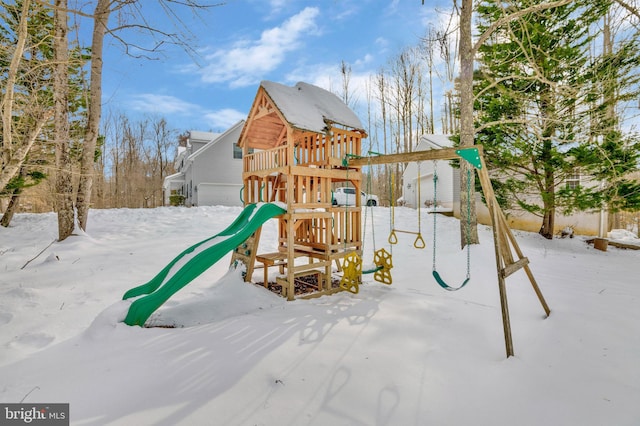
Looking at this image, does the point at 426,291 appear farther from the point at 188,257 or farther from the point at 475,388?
the point at 188,257

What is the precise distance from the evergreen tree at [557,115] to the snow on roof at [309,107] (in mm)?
4735

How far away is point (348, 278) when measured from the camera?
588 cm

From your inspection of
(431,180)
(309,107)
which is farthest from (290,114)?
(431,180)

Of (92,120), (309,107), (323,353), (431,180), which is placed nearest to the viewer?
(323,353)

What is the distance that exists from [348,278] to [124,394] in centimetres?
396

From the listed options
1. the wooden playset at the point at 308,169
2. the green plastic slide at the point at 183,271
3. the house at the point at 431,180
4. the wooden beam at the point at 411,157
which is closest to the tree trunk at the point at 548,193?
the house at the point at 431,180

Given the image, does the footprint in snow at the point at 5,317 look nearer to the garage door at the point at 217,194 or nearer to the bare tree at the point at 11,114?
the bare tree at the point at 11,114

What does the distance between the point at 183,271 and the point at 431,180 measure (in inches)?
760

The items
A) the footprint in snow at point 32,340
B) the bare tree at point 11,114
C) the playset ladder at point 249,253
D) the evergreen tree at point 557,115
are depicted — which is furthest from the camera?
the evergreen tree at point 557,115

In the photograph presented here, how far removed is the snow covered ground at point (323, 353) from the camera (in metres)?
2.57

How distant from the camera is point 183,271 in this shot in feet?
14.0

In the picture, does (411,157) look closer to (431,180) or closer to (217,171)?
(431,180)

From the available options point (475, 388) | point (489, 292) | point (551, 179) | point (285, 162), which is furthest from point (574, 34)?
point (475, 388)

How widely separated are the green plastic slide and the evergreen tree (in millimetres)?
7851
